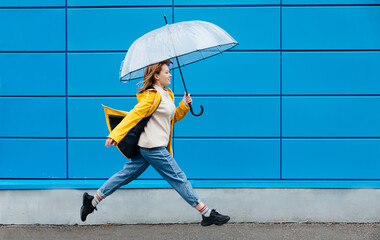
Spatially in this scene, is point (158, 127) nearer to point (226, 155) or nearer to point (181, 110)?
point (181, 110)

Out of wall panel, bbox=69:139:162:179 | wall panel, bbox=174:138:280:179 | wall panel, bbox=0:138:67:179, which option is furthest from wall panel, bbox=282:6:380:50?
wall panel, bbox=0:138:67:179

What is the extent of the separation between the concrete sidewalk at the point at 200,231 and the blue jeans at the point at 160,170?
1.08 meters

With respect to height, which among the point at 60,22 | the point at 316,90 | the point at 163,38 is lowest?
the point at 316,90

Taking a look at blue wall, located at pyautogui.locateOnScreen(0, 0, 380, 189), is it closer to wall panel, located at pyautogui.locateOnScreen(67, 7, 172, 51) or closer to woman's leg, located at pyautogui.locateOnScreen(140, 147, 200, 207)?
wall panel, located at pyautogui.locateOnScreen(67, 7, 172, 51)

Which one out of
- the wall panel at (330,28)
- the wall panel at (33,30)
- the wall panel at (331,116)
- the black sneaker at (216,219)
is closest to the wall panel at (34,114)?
the wall panel at (33,30)

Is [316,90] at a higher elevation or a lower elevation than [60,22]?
lower

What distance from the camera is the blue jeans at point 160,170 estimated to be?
14.5 feet

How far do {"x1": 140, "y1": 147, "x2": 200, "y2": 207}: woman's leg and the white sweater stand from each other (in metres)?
0.06

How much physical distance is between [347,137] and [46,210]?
344 centimetres

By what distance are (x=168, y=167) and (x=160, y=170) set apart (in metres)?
0.09

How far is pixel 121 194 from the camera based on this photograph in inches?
231

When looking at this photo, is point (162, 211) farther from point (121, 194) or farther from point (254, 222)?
point (254, 222)

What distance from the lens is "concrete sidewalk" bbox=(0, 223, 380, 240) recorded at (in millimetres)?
5453

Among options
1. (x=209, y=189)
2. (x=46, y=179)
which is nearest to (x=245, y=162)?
(x=209, y=189)
